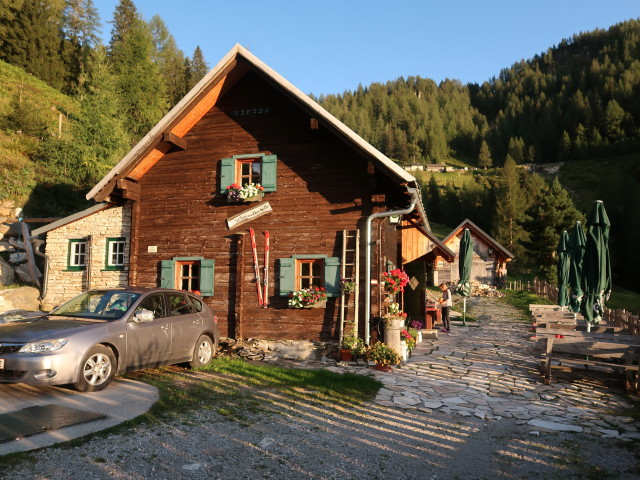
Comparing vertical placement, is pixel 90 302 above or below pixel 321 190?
below

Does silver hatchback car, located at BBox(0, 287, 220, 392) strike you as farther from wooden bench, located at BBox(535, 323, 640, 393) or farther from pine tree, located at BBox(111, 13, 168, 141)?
pine tree, located at BBox(111, 13, 168, 141)

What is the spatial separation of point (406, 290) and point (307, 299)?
7.27 metres

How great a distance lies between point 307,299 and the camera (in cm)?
1127

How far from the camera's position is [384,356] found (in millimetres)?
9812

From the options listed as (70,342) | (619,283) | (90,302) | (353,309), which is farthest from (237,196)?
(619,283)

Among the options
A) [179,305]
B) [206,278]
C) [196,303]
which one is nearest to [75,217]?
[206,278]

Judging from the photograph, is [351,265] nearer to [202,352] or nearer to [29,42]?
[202,352]

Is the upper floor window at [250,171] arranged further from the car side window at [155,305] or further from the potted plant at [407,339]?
the potted plant at [407,339]

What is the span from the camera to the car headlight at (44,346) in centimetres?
621

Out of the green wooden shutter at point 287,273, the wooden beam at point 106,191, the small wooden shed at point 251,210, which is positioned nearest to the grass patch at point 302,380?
the small wooden shed at point 251,210

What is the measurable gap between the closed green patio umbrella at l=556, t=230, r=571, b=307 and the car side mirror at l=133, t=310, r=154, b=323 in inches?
520

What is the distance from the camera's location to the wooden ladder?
36.4 feet

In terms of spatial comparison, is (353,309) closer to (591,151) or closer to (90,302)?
(90,302)

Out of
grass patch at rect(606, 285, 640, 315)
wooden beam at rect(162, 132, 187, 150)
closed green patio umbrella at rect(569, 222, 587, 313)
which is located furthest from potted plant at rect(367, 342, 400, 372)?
grass patch at rect(606, 285, 640, 315)
